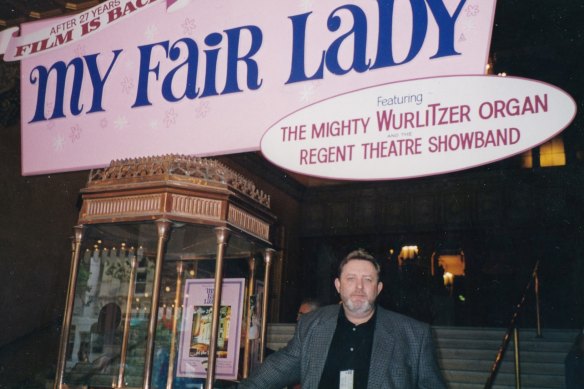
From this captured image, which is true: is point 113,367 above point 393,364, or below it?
below

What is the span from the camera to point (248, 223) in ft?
12.5

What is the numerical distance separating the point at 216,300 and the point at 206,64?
195 cm

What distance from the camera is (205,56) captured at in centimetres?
423

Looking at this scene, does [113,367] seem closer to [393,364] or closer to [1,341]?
[393,364]

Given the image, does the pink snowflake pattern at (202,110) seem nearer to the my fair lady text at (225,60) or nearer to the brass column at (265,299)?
the my fair lady text at (225,60)

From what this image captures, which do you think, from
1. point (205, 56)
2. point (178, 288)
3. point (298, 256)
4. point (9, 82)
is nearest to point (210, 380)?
point (178, 288)

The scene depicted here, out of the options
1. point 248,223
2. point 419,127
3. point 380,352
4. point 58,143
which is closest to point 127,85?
point 58,143

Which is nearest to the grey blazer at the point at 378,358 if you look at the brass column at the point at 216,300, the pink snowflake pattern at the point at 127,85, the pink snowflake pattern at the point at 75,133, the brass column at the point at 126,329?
the brass column at the point at 216,300

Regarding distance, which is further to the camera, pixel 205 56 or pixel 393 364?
pixel 205 56

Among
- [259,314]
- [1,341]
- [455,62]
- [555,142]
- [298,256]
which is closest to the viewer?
[455,62]

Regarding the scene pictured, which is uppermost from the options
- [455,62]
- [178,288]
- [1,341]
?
[455,62]

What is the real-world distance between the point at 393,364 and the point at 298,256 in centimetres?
1008

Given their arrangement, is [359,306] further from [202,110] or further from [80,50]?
[80,50]

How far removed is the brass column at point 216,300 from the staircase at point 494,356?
10.0 ft
